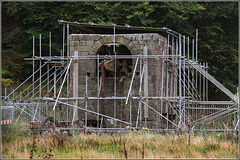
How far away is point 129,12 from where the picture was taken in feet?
89.2

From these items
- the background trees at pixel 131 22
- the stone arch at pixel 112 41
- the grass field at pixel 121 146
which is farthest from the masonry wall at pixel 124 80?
the background trees at pixel 131 22

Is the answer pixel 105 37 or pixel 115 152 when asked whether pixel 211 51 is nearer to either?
pixel 105 37

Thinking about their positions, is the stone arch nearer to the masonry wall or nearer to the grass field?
the masonry wall

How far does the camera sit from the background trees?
27.4 metres

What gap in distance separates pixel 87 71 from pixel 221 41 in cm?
1360

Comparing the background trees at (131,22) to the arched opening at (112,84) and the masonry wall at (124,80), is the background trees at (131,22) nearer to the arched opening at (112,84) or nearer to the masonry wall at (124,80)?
the masonry wall at (124,80)

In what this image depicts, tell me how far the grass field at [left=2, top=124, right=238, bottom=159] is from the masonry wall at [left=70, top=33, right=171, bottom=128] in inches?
124

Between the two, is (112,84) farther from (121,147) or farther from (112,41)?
(121,147)

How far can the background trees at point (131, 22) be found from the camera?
27.4m

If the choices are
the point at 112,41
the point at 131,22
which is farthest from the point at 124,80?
the point at 131,22

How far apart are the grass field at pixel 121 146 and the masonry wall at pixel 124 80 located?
3.14 meters

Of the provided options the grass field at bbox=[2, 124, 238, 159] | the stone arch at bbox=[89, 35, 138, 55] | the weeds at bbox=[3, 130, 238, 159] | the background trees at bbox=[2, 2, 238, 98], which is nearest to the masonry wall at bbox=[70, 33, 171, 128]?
the stone arch at bbox=[89, 35, 138, 55]

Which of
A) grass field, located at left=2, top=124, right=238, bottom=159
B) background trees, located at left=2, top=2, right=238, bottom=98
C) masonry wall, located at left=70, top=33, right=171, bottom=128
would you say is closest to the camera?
grass field, located at left=2, top=124, right=238, bottom=159

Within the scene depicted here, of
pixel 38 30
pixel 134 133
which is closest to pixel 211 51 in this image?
pixel 38 30
